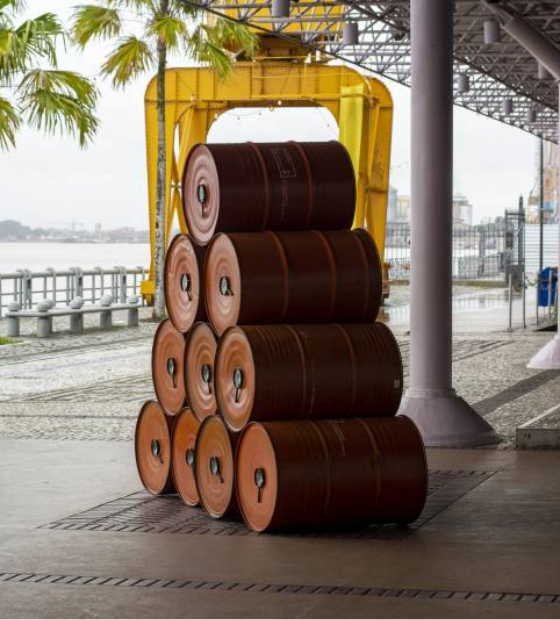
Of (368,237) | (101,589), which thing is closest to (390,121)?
(368,237)

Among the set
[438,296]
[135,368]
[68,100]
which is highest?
[68,100]

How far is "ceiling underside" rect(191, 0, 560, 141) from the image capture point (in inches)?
1010

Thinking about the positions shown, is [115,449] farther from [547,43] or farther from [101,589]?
[547,43]

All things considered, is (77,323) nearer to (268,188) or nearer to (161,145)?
(161,145)

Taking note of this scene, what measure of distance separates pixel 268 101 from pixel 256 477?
27946mm

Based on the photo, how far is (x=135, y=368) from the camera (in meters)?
19.5

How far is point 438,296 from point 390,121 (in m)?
25.0

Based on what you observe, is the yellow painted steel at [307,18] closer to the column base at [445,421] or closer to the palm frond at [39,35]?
the palm frond at [39,35]

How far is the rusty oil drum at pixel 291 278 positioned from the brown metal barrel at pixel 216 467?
1.99ft

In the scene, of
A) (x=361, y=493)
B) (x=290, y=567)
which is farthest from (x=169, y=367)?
(x=290, y=567)

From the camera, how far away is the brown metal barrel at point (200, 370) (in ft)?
28.5

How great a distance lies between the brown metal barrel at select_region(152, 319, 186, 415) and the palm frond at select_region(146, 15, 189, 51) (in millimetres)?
20830

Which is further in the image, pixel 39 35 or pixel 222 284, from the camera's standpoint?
pixel 39 35

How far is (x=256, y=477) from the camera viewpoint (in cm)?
810
